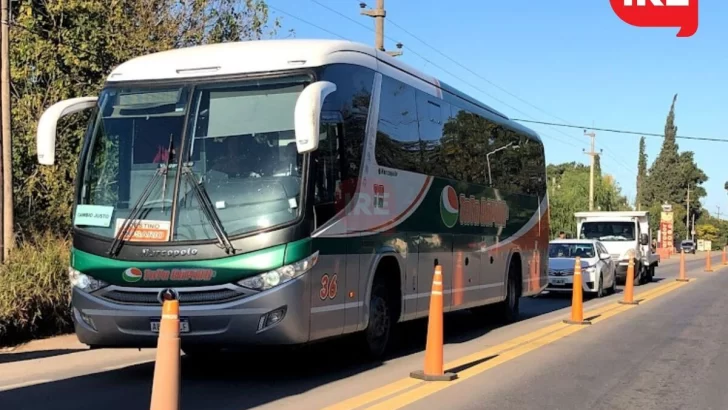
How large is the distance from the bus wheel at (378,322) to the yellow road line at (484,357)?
34.0 inches

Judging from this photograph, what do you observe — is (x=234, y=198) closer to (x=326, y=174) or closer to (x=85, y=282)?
(x=326, y=174)

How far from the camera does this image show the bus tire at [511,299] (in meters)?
15.6

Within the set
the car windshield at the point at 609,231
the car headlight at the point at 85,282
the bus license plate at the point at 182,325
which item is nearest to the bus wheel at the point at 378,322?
the bus license plate at the point at 182,325

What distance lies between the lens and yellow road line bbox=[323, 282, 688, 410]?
7761 mm

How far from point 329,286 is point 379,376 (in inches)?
50.0

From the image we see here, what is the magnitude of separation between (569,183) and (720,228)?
289 feet

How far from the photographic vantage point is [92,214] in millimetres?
8422

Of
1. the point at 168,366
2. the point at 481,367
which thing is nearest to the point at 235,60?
the point at 168,366

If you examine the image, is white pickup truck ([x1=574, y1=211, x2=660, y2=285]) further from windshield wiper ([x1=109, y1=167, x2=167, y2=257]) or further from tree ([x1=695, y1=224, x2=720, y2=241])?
tree ([x1=695, y1=224, x2=720, y2=241])

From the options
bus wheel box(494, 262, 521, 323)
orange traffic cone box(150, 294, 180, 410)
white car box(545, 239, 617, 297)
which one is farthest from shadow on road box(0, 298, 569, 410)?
white car box(545, 239, 617, 297)

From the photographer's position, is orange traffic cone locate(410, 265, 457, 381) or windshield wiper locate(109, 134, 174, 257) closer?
windshield wiper locate(109, 134, 174, 257)

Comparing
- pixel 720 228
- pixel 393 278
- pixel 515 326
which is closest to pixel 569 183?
pixel 515 326

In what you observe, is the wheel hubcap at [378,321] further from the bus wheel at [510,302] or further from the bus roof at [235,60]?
the bus wheel at [510,302]

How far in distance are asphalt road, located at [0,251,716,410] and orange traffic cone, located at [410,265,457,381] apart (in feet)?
0.97
